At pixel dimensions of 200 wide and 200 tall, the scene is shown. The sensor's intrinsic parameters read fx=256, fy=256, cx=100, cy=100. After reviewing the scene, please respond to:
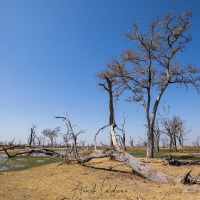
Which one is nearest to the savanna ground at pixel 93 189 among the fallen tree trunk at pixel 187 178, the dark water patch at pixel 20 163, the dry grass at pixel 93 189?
the dry grass at pixel 93 189

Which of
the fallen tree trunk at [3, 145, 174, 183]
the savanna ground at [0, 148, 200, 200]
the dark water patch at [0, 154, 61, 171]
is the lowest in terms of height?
the savanna ground at [0, 148, 200, 200]

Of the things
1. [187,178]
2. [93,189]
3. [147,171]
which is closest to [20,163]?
[147,171]

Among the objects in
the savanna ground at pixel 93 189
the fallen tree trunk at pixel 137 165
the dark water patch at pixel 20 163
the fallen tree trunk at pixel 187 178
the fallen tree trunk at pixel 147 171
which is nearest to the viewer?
the savanna ground at pixel 93 189

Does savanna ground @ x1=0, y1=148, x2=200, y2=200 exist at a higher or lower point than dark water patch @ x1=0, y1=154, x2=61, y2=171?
lower

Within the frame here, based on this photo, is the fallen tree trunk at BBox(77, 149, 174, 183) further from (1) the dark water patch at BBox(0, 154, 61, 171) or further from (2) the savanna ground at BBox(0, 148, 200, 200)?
(1) the dark water patch at BBox(0, 154, 61, 171)

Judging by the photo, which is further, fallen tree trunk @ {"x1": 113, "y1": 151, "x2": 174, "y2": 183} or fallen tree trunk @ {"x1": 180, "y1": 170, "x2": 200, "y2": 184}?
fallen tree trunk @ {"x1": 113, "y1": 151, "x2": 174, "y2": 183}

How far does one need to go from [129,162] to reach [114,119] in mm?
6850

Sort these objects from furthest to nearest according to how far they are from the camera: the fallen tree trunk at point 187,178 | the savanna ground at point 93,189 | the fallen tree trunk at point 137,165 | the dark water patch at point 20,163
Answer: the dark water patch at point 20,163 → the fallen tree trunk at point 137,165 → the fallen tree trunk at point 187,178 → the savanna ground at point 93,189

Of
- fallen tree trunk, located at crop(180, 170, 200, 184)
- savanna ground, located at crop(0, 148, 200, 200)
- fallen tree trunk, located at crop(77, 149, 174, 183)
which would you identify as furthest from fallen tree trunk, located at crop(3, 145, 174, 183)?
fallen tree trunk, located at crop(180, 170, 200, 184)

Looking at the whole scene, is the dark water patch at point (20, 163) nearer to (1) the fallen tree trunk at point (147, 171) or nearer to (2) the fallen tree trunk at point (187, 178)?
(1) the fallen tree trunk at point (147, 171)

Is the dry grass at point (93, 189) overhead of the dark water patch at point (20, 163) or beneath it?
beneath

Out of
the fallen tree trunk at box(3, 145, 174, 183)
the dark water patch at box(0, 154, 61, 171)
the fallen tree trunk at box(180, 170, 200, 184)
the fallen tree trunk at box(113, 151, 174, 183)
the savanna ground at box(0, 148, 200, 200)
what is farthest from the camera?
the dark water patch at box(0, 154, 61, 171)

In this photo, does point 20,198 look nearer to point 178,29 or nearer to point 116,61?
point 116,61

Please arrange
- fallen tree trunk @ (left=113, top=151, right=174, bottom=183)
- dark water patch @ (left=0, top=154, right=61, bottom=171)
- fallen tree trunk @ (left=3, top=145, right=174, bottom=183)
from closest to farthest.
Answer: fallen tree trunk @ (left=113, top=151, right=174, bottom=183), fallen tree trunk @ (left=3, top=145, right=174, bottom=183), dark water patch @ (left=0, top=154, right=61, bottom=171)
